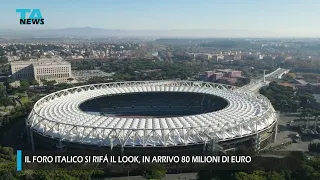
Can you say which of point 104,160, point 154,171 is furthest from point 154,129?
point 104,160

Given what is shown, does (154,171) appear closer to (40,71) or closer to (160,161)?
(160,161)

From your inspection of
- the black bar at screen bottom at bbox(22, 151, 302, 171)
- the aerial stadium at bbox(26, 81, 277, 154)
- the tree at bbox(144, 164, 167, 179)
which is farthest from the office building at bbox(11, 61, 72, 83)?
the tree at bbox(144, 164, 167, 179)

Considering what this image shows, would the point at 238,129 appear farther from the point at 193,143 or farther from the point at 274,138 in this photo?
the point at 274,138

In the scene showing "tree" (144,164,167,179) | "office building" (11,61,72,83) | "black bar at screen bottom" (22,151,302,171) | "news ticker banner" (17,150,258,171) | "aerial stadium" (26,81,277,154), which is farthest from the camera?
"office building" (11,61,72,83)

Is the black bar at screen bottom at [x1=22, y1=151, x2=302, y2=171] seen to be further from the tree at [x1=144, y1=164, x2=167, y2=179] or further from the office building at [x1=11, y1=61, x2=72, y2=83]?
the office building at [x1=11, y1=61, x2=72, y2=83]

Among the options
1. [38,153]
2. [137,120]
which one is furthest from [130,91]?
[38,153]

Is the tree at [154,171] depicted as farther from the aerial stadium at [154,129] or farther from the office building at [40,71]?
the office building at [40,71]

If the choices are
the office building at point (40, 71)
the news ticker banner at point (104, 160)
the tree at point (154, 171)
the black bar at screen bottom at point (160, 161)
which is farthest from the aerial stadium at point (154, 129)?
the office building at point (40, 71)
